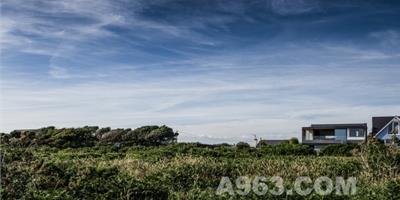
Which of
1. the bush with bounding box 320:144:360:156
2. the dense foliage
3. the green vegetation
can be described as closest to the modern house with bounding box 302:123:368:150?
the dense foliage

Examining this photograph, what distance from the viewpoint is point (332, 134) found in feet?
174

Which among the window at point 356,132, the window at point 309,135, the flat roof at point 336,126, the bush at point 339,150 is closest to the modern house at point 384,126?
the flat roof at point 336,126

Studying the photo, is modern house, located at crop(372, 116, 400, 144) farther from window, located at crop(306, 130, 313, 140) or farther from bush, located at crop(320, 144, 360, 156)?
bush, located at crop(320, 144, 360, 156)

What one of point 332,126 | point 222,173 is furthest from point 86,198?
point 332,126

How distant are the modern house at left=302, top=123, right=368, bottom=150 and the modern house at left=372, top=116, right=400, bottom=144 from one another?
203 centimetres

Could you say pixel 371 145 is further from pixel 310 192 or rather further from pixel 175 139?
pixel 175 139

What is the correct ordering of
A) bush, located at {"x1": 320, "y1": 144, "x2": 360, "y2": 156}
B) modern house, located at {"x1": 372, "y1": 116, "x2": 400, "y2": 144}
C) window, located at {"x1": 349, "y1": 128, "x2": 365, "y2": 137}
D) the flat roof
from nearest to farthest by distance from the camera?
bush, located at {"x1": 320, "y1": 144, "x2": 360, "y2": 156} < modern house, located at {"x1": 372, "y1": 116, "x2": 400, "y2": 144} < the flat roof < window, located at {"x1": 349, "y1": 128, "x2": 365, "y2": 137}

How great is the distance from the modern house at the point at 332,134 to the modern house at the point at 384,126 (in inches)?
79.7

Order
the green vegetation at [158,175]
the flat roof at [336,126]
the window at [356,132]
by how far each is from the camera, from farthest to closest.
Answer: the window at [356,132] → the flat roof at [336,126] → the green vegetation at [158,175]

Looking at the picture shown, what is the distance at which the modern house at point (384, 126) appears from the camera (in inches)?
1745

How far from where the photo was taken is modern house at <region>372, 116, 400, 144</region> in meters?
44.3

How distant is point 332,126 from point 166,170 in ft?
139

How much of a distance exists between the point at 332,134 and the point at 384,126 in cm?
780

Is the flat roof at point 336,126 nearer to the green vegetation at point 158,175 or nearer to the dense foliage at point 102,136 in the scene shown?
the dense foliage at point 102,136
